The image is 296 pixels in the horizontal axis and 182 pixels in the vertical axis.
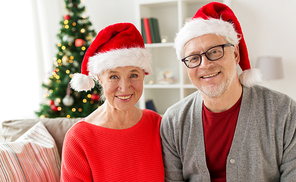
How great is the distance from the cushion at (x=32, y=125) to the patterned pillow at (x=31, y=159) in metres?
0.08

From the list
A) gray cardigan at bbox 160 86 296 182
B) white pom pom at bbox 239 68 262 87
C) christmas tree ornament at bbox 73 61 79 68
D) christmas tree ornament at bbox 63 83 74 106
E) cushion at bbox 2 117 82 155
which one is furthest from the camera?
christmas tree ornament at bbox 73 61 79 68

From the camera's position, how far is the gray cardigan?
1340 millimetres

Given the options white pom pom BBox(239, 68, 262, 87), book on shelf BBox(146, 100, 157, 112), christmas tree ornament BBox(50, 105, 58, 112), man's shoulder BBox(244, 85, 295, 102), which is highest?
white pom pom BBox(239, 68, 262, 87)

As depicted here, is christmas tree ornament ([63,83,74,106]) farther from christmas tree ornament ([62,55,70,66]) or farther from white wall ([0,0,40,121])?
white wall ([0,0,40,121])

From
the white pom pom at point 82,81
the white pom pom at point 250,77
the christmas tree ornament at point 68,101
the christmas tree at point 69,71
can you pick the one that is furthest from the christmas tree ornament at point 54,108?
the white pom pom at point 250,77

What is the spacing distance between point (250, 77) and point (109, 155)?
3.04ft

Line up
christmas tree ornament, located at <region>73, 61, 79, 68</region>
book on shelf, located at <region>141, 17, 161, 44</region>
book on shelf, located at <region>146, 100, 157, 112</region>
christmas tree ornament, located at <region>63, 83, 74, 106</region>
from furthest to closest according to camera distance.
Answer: book on shelf, located at <region>146, 100, 157, 112</region> < book on shelf, located at <region>141, 17, 161, 44</region> < christmas tree ornament, located at <region>73, 61, 79, 68</region> < christmas tree ornament, located at <region>63, 83, 74, 106</region>

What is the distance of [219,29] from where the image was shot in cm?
137

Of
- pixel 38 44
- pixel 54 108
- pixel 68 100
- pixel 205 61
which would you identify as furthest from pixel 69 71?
pixel 205 61

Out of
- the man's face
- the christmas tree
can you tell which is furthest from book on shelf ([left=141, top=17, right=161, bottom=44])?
the man's face

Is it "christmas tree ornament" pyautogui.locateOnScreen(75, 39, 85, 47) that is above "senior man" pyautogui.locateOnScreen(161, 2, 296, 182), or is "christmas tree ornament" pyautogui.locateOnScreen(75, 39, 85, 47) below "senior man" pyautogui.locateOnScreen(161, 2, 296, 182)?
above

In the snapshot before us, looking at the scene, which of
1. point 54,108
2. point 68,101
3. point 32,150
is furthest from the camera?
point 54,108

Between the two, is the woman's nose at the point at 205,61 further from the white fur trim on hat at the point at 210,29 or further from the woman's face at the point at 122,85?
the woman's face at the point at 122,85

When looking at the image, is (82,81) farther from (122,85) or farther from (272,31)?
(272,31)
